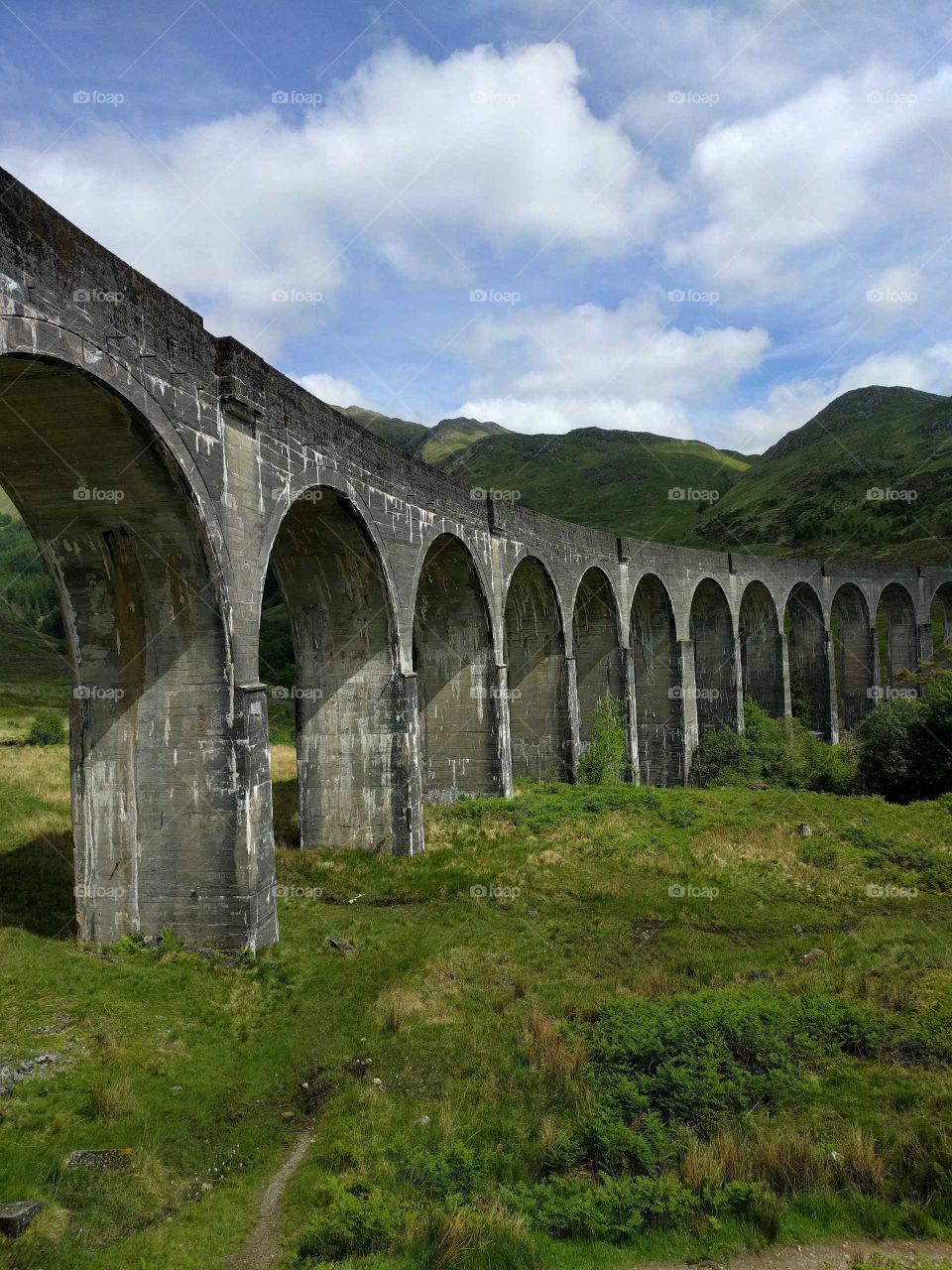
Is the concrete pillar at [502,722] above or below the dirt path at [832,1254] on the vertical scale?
above

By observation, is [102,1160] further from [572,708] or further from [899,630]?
[899,630]

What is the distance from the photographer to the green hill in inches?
2672

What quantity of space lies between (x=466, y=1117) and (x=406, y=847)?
28.9ft

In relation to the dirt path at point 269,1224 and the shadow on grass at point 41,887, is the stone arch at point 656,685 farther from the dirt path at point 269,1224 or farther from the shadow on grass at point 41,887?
the dirt path at point 269,1224

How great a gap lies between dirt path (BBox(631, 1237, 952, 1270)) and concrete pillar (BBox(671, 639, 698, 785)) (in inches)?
1004

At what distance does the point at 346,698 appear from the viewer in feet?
53.7

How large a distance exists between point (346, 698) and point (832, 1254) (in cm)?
1257

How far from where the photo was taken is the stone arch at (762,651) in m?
37.3

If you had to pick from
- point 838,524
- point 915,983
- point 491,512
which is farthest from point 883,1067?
point 838,524

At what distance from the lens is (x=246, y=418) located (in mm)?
11680

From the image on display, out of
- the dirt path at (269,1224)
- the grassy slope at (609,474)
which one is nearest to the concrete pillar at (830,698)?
the dirt path at (269,1224)

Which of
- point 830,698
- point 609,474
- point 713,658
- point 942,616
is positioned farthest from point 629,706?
point 609,474

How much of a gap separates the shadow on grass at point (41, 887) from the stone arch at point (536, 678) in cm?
1419

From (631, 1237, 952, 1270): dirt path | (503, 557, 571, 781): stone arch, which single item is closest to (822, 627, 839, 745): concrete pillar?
(503, 557, 571, 781): stone arch
